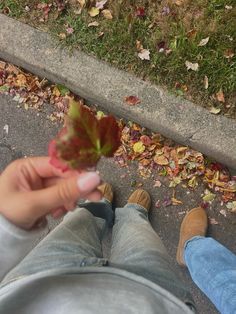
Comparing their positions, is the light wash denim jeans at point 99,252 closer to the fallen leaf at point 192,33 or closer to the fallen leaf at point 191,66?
the fallen leaf at point 191,66

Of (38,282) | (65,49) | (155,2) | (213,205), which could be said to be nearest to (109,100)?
(65,49)

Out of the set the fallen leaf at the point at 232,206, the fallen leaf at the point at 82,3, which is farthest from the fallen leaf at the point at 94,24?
the fallen leaf at the point at 232,206

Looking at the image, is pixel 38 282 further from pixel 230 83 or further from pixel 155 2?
pixel 155 2

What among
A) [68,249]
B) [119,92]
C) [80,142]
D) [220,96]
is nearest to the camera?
[80,142]

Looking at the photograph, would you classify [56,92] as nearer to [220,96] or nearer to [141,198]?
[141,198]

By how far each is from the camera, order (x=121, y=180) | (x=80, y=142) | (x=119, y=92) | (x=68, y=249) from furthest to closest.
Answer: (x=121, y=180) < (x=119, y=92) < (x=68, y=249) < (x=80, y=142)

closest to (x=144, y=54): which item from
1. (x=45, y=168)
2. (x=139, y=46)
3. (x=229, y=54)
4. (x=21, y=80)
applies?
(x=139, y=46)

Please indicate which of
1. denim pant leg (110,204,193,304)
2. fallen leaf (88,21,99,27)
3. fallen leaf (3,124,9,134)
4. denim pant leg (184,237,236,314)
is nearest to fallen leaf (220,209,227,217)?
denim pant leg (184,237,236,314)
